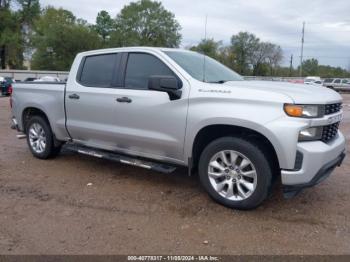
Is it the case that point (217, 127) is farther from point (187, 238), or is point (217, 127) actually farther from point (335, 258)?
point (335, 258)

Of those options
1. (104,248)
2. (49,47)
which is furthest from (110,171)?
(49,47)

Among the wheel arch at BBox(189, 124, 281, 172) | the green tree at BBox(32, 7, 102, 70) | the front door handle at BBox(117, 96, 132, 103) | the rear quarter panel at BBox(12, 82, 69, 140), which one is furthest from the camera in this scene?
the green tree at BBox(32, 7, 102, 70)

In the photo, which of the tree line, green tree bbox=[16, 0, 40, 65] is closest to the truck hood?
the tree line

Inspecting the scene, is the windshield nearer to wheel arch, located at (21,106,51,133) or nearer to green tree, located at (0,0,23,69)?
wheel arch, located at (21,106,51,133)

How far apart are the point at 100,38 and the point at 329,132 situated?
219 ft

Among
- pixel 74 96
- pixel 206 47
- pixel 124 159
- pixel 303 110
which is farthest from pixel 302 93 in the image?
pixel 206 47

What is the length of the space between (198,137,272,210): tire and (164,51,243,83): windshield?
3.11 feet

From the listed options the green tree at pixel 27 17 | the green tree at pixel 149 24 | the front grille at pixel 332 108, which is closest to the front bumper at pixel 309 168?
the front grille at pixel 332 108

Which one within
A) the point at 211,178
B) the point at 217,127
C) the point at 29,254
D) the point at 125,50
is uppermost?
the point at 125,50

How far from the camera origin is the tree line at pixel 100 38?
57.8 meters

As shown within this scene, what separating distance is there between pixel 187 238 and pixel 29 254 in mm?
1457

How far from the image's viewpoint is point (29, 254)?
3.48 m

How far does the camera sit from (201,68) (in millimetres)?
5203

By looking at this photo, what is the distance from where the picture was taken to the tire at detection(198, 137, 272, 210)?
421cm
